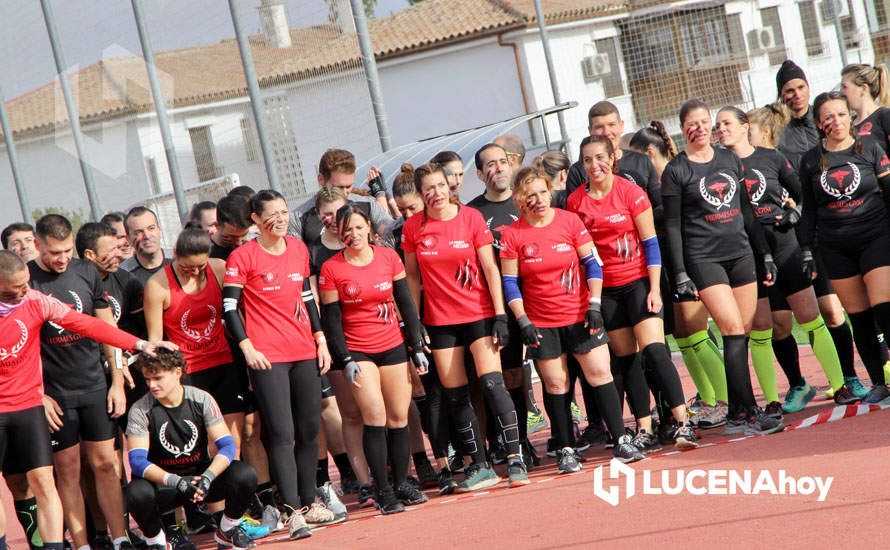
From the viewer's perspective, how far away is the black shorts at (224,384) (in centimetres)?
720

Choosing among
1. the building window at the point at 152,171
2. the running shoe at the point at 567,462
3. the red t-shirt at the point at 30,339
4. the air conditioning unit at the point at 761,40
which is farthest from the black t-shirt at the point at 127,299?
the air conditioning unit at the point at 761,40

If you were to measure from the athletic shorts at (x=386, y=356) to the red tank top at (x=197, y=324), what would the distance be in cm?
86

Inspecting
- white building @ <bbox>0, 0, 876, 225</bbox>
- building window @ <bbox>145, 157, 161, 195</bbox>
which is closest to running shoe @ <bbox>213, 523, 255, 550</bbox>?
white building @ <bbox>0, 0, 876, 225</bbox>

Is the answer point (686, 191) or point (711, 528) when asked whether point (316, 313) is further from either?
point (711, 528)

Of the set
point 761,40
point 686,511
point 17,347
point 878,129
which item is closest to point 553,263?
point 686,511

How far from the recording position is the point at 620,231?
24.2ft

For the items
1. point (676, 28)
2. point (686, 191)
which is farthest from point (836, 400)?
point (676, 28)

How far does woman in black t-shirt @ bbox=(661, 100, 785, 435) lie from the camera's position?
728 cm

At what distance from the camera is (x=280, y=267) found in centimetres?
698

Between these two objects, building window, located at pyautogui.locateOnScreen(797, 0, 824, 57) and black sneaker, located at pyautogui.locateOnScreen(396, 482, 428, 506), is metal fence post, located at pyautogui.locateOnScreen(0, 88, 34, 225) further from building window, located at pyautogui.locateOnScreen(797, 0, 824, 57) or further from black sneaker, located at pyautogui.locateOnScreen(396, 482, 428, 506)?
building window, located at pyautogui.locateOnScreen(797, 0, 824, 57)

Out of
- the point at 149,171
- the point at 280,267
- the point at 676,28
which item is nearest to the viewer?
the point at 280,267

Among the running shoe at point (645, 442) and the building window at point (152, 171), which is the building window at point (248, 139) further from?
the running shoe at point (645, 442)

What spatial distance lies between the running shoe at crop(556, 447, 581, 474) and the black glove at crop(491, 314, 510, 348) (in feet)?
2.54

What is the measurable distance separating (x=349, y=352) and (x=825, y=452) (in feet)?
9.33
